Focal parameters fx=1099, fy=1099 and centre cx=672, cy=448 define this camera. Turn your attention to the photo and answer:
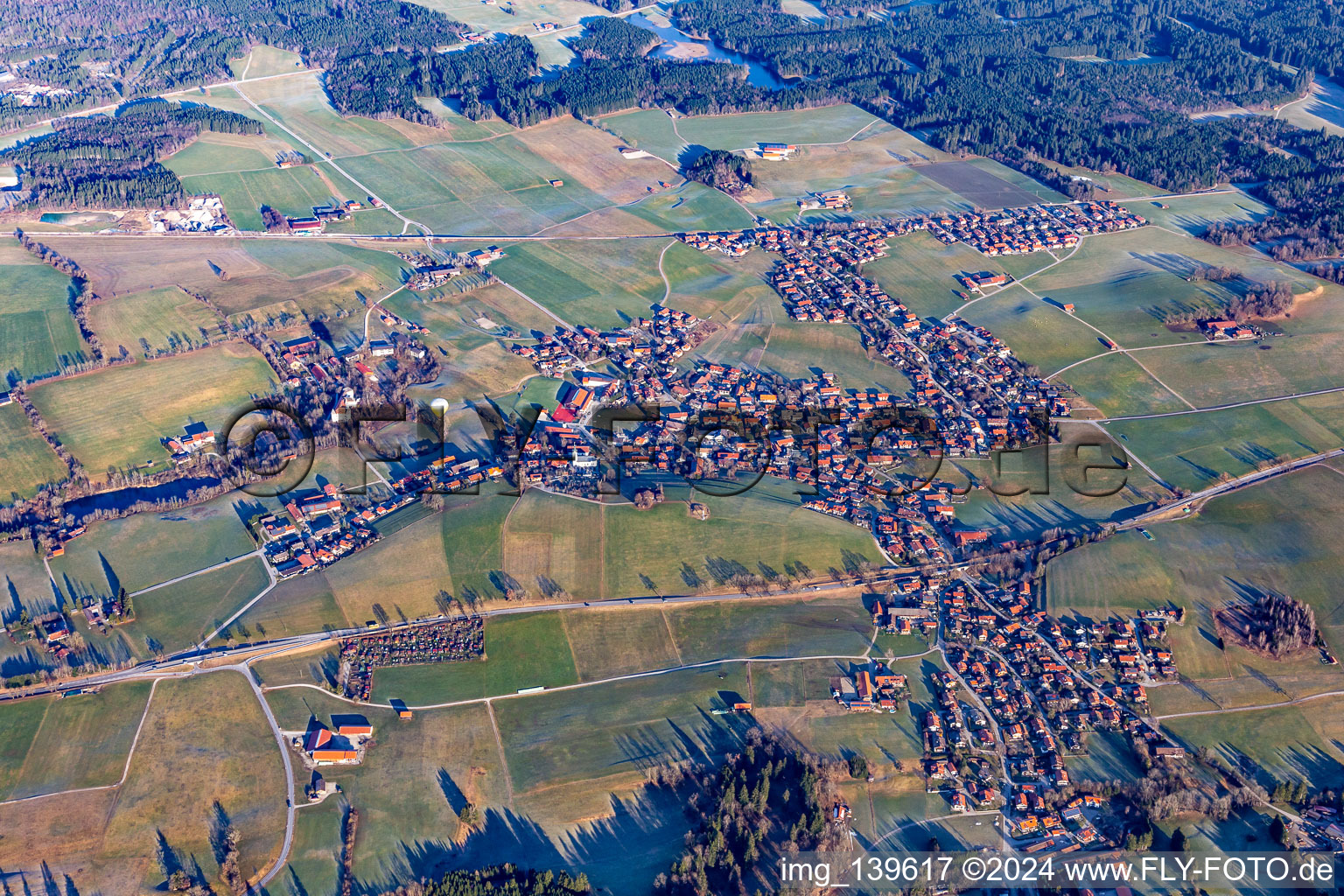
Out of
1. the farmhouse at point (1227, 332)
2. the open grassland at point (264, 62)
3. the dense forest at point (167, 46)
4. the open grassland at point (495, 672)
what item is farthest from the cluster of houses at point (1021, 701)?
the open grassland at point (264, 62)

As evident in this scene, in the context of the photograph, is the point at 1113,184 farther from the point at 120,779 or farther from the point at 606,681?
the point at 120,779

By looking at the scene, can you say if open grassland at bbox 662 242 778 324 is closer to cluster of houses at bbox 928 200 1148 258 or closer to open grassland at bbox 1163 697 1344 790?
cluster of houses at bbox 928 200 1148 258

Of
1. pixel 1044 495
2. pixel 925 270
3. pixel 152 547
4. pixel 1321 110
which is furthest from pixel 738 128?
pixel 152 547

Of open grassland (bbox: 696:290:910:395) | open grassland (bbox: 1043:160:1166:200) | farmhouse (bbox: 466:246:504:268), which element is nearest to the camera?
open grassland (bbox: 696:290:910:395)

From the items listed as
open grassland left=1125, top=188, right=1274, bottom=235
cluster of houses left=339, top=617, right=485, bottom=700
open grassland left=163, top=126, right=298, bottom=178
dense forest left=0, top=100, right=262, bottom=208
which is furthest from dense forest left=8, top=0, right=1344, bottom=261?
cluster of houses left=339, top=617, right=485, bottom=700

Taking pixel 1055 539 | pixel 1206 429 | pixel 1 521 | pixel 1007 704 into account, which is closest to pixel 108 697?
pixel 1 521

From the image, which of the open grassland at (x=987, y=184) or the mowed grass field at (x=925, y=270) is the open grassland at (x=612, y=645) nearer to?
the mowed grass field at (x=925, y=270)

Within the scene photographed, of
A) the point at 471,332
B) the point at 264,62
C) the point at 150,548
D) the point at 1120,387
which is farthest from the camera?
the point at 264,62
